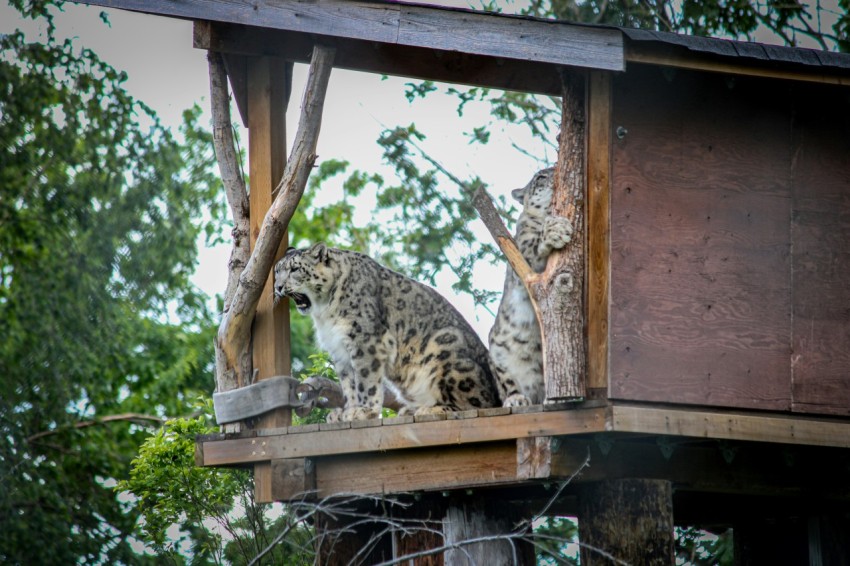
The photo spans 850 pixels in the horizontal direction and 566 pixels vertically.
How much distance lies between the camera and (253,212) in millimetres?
9406

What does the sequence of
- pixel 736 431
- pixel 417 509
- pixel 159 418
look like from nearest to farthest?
pixel 736 431 < pixel 417 509 < pixel 159 418

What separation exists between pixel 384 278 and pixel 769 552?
3676mm

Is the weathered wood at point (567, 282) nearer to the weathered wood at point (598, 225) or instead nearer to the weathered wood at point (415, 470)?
the weathered wood at point (598, 225)

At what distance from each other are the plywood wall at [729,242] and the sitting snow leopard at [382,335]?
191cm

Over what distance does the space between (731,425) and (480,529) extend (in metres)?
1.90

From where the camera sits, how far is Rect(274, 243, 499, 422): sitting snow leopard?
31.6ft

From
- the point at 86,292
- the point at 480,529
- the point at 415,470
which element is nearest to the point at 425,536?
the point at 480,529

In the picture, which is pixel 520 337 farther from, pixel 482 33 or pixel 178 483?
pixel 178 483

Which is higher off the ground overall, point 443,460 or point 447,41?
point 447,41

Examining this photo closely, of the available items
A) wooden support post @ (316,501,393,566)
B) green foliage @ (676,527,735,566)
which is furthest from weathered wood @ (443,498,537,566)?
green foliage @ (676,527,735,566)

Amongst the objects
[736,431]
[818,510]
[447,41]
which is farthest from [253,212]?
[818,510]

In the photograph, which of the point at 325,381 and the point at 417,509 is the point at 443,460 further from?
the point at 325,381

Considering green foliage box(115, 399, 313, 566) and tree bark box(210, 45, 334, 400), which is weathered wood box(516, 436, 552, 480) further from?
green foliage box(115, 399, 313, 566)

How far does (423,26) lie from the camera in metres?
8.41
